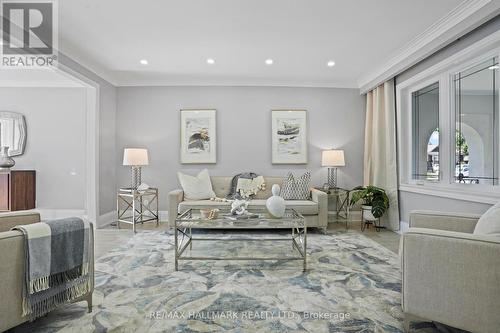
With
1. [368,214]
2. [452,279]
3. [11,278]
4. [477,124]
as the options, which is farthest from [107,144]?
[477,124]

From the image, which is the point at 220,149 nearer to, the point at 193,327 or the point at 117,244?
the point at 117,244

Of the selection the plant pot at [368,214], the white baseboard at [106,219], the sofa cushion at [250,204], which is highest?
the sofa cushion at [250,204]

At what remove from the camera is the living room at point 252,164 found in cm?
174

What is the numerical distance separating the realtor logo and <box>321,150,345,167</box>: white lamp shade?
4043mm

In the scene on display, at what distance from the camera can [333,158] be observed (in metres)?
4.67

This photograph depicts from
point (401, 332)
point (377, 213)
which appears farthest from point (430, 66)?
point (401, 332)

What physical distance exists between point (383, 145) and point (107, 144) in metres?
4.69

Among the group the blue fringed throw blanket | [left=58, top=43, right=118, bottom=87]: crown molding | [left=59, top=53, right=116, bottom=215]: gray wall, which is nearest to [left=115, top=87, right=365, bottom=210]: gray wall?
[left=59, top=53, right=116, bottom=215]: gray wall

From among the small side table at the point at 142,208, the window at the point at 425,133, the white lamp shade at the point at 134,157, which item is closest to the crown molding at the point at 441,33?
the window at the point at 425,133

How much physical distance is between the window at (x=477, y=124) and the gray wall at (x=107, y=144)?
5.07 m

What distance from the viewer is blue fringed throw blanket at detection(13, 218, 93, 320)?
156 centimetres

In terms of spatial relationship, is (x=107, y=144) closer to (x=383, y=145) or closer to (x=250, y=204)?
(x=250, y=204)

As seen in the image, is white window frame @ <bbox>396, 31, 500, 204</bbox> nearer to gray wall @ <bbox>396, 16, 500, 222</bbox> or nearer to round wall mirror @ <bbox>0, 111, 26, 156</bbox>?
gray wall @ <bbox>396, 16, 500, 222</bbox>

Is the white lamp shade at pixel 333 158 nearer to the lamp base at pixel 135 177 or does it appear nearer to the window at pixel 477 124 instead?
the window at pixel 477 124
